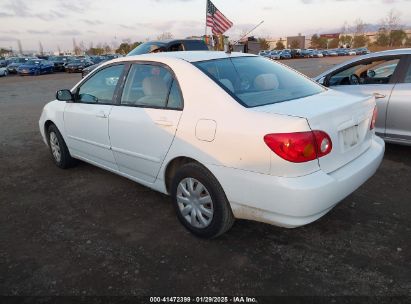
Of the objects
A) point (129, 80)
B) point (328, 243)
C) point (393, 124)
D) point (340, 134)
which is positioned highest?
point (129, 80)

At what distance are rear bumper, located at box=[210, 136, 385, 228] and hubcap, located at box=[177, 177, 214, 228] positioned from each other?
0.27 meters

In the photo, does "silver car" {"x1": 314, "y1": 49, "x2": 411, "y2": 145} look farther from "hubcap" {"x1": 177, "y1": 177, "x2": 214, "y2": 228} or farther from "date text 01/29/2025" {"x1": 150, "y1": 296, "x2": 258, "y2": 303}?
"date text 01/29/2025" {"x1": 150, "y1": 296, "x2": 258, "y2": 303}

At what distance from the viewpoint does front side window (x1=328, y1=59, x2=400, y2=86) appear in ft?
17.0

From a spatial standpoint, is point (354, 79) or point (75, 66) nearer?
point (354, 79)

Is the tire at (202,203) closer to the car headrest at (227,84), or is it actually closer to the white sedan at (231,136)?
the white sedan at (231,136)

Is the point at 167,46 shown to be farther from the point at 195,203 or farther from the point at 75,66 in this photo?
the point at 75,66

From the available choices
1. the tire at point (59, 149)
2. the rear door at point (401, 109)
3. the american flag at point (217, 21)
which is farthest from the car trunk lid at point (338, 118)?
the american flag at point (217, 21)

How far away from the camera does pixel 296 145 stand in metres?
2.49

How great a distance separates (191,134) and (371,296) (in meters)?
1.76

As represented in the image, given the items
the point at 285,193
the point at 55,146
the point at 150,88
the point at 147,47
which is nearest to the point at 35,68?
the point at 147,47

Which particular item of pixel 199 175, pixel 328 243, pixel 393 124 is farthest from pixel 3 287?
pixel 393 124

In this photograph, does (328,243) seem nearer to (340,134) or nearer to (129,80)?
(340,134)

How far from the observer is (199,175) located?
2986 millimetres

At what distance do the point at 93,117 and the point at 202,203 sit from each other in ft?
6.05
